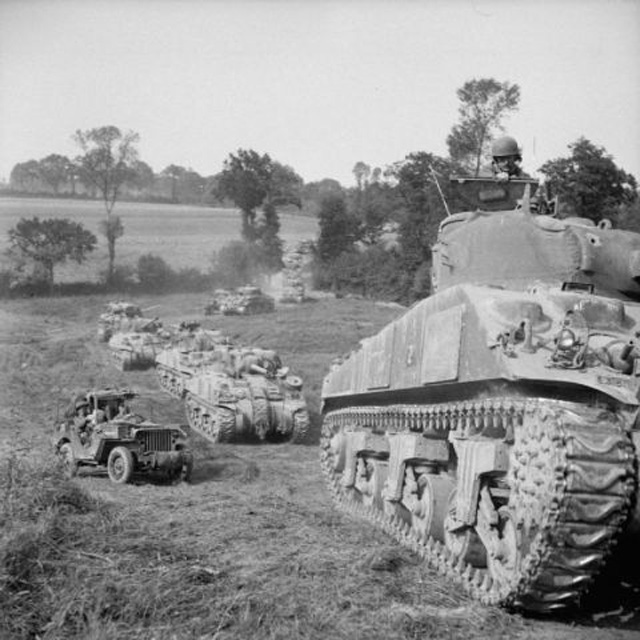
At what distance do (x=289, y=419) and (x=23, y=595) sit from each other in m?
12.3

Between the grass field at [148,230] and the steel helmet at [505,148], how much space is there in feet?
126

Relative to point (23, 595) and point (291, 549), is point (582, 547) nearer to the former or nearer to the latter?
point (291, 549)

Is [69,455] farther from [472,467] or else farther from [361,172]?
[361,172]

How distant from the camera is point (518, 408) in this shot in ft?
20.7

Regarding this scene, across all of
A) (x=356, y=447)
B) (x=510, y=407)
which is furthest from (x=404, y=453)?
(x=510, y=407)

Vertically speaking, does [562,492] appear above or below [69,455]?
above

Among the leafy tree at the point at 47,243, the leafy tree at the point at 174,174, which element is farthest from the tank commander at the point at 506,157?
the leafy tree at the point at 174,174

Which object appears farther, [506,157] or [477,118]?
[477,118]

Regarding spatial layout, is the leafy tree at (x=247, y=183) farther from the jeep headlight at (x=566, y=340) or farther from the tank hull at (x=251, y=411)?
the jeep headlight at (x=566, y=340)

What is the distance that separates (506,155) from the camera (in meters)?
10.5

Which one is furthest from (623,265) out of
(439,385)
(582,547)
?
(582,547)

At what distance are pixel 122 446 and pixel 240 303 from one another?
1196 inches

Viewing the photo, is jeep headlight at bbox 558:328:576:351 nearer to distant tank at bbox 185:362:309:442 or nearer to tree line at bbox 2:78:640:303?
distant tank at bbox 185:362:309:442

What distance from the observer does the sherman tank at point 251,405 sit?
691 inches
